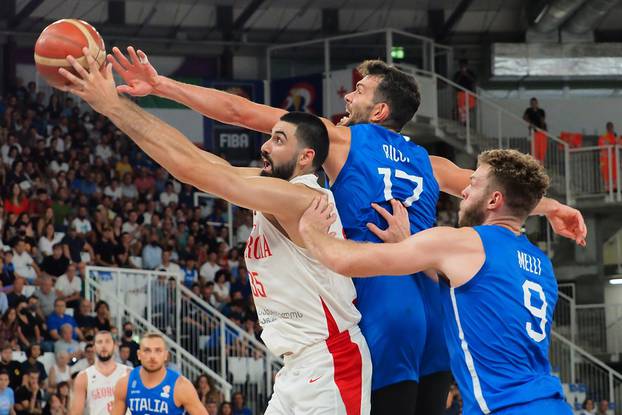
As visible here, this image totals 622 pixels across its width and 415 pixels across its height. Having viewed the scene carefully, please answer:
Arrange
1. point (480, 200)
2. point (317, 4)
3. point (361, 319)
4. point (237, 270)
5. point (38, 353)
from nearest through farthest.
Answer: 1. point (480, 200)
2. point (361, 319)
3. point (38, 353)
4. point (237, 270)
5. point (317, 4)

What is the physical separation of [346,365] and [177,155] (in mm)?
1503

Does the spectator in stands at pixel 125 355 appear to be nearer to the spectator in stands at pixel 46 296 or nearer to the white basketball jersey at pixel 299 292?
the spectator in stands at pixel 46 296

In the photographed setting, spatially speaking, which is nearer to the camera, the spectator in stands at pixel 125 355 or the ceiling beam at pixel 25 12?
the spectator in stands at pixel 125 355

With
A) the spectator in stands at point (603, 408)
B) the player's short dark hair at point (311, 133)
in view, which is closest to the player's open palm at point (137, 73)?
the player's short dark hair at point (311, 133)

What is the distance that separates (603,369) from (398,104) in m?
20.2

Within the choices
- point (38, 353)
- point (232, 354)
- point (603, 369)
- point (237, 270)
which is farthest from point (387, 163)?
point (603, 369)

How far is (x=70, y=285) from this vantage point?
18016 mm

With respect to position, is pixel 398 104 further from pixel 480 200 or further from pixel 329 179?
pixel 480 200

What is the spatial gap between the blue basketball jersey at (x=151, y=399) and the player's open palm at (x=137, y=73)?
199 inches

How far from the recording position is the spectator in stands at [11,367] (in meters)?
15.5

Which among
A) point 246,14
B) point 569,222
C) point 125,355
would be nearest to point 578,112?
point 246,14

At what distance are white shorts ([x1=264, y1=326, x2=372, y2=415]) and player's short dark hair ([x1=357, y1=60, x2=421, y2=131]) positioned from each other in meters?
1.36

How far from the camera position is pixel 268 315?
21.0ft

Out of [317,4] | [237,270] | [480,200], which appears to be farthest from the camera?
[317,4]
